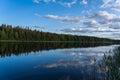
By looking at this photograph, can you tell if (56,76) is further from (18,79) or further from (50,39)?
(50,39)

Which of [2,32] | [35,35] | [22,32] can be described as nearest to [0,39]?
[2,32]

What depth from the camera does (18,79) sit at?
16312 mm

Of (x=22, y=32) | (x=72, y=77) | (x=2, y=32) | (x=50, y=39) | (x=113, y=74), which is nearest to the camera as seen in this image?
(x=113, y=74)

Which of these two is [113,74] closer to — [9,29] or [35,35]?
[9,29]

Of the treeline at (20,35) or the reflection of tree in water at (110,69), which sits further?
the treeline at (20,35)

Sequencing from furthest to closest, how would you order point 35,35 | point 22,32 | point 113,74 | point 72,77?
point 35,35 < point 22,32 < point 72,77 < point 113,74

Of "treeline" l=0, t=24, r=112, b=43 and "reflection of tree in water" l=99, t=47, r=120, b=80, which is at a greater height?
"treeline" l=0, t=24, r=112, b=43

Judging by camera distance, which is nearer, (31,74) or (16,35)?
(31,74)

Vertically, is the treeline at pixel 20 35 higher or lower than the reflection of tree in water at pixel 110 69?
higher

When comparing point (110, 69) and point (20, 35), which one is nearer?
point (110, 69)

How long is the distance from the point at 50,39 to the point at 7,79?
152 meters

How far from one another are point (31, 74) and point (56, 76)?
2.47 meters

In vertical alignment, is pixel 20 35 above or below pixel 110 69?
above

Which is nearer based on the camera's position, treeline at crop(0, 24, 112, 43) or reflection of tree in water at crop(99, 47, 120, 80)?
reflection of tree in water at crop(99, 47, 120, 80)
